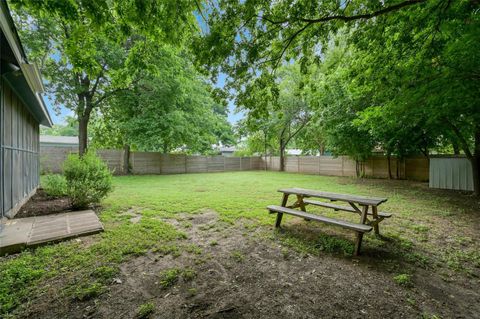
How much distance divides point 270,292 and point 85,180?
4900mm

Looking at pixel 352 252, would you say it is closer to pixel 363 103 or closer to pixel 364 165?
pixel 363 103

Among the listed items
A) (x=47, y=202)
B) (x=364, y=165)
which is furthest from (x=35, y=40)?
(x=364, y=165)

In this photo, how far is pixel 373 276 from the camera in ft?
7.95

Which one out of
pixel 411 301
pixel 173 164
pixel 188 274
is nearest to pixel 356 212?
pixel 411 301

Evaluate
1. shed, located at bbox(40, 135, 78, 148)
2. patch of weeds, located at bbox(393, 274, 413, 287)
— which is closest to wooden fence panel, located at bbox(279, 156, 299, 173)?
patch of weeds, located at bbox(393, 274, 413, 287)

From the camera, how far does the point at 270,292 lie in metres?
2.15

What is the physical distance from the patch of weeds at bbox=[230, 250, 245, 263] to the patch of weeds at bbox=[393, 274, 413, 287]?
5.66 ft

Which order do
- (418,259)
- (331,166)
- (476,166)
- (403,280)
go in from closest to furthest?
(403,280) < (418,259) < (476,166) < (331,166)

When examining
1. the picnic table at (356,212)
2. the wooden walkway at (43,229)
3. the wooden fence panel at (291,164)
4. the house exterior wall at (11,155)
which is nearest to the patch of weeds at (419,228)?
the picnic table at (356,212)

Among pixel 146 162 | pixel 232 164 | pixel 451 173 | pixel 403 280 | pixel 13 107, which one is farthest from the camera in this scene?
pixel 232 164

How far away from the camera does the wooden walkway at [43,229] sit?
3.00 m

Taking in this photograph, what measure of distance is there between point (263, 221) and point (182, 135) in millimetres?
11021

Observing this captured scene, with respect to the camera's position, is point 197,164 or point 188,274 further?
point 197,164

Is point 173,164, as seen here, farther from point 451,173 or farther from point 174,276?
point 451,173
